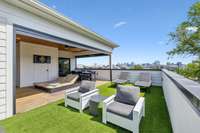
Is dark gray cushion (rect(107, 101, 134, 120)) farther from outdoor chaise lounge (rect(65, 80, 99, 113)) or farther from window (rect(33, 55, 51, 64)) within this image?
window (rect(33, 55, 51, 64))

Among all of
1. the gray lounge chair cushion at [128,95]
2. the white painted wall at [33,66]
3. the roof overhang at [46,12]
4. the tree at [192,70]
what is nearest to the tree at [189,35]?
the tree at [192,70]

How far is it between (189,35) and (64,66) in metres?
12.0

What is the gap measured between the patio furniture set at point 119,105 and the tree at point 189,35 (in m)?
9.26

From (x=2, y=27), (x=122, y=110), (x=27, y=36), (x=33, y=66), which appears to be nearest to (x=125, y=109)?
(x=122, y=110)

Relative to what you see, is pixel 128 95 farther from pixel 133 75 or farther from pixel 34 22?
pixel 133 75

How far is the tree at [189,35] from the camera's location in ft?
30.6

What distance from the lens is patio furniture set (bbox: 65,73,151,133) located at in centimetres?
255

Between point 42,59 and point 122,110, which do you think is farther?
point 42,59

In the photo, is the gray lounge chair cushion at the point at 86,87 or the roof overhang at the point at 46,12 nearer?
the roof overhang at the point at 46,12

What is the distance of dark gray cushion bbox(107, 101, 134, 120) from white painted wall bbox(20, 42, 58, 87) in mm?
6627

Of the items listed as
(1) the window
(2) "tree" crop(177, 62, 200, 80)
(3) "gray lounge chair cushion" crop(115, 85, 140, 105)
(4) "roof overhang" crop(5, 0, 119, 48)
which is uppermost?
(4) "roof overhang" crop(5, 0, 119, 48)

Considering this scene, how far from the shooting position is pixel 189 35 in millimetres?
9461

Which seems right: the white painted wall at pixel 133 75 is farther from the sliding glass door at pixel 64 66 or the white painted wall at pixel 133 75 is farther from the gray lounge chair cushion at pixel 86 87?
the gray lounge chair cushion at pixel 86 87

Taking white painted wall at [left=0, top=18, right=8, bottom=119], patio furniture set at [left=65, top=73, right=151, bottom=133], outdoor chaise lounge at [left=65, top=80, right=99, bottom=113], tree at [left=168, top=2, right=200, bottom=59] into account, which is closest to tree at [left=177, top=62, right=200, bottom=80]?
tree at [left=168, top=2, right=200, bottom=59]
